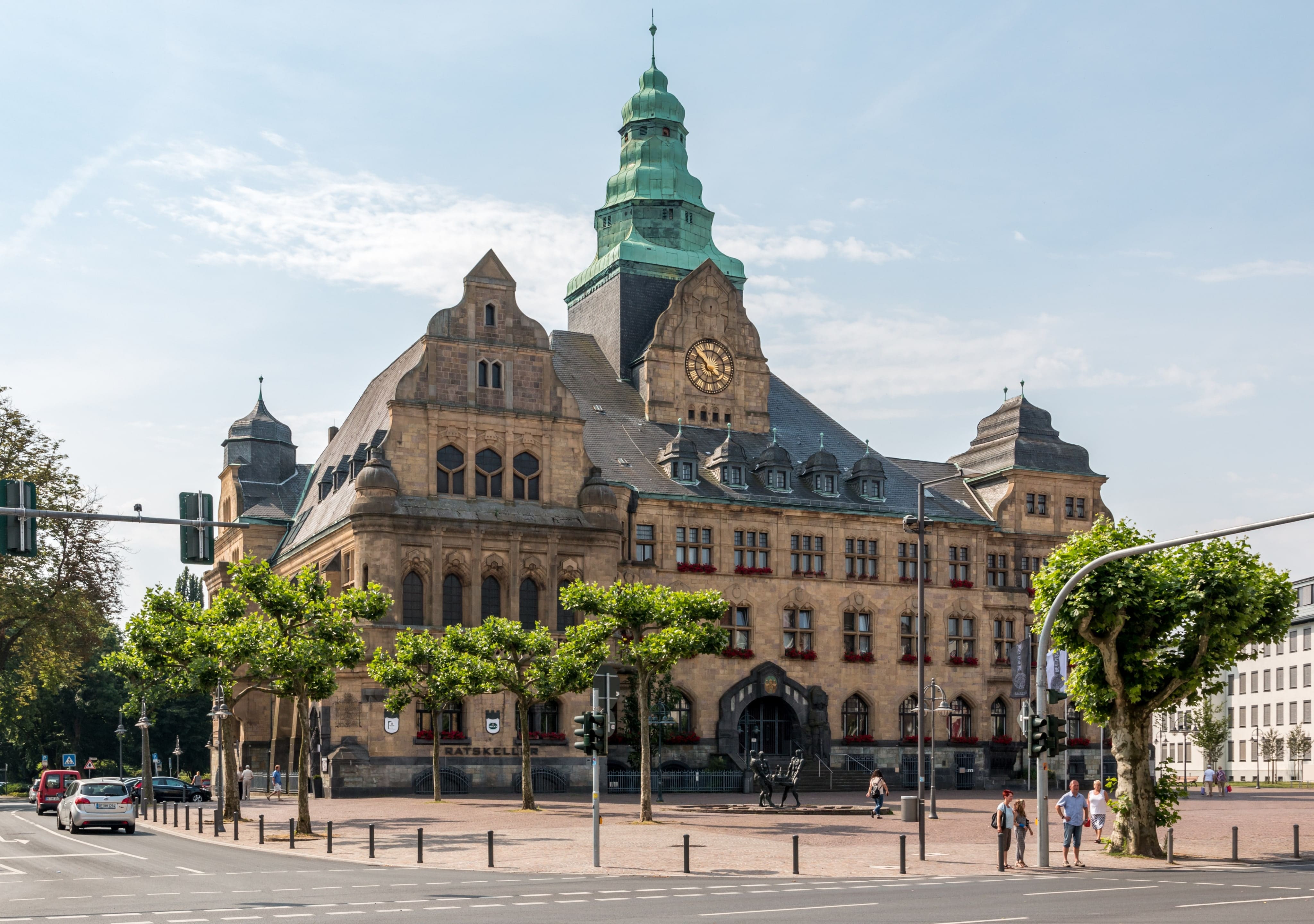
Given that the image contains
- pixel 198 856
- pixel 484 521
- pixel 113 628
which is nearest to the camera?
pixel 198 856

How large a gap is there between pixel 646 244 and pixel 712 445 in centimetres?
1343

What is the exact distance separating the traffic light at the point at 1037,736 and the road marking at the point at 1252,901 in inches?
244

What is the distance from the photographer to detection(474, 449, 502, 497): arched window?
70.2 m

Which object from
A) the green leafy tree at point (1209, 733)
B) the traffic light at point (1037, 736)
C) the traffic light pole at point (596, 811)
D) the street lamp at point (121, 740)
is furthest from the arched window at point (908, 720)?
the traffic light pole at point (596, 811)

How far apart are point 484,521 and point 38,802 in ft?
73.9

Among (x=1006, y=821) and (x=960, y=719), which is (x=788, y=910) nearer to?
(x=1006, y=821)

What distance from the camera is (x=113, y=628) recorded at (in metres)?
125

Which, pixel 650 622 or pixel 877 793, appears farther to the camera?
pixel 877 793

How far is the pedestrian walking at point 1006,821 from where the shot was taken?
32.8 meters

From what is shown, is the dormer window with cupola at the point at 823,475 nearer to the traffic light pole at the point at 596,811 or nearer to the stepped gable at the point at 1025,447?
the stepped gable at the point at 1025,447

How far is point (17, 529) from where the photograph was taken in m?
27.0

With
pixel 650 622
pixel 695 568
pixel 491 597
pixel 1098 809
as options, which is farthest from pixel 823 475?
pixel 1098 809

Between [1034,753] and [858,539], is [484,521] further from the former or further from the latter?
[1034,753]

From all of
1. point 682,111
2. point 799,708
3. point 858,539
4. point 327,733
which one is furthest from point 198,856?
point 682,111
